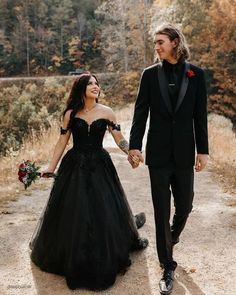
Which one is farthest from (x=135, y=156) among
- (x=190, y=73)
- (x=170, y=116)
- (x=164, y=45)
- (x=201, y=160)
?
(x=164, y=45)

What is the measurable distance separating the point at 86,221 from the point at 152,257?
0.99 metres

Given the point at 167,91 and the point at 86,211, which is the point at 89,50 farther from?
the point at 167,91

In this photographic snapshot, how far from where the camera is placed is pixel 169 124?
3.77m

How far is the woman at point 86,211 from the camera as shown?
396 cm

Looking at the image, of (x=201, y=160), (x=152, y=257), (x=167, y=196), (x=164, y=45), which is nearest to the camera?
(x=164, y=45)

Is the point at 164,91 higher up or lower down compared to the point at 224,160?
higher up

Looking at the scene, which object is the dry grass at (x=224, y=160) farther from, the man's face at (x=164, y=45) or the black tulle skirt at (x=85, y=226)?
the man's face at (x=164, y=45)

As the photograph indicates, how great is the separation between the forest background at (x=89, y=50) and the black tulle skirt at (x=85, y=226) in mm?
5503

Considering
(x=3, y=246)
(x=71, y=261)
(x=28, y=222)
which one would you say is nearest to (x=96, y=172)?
(x=71, y=261)

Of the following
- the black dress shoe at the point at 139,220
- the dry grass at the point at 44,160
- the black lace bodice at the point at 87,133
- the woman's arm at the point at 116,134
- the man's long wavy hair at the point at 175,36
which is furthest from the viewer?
the dry grass at the point at 44,160

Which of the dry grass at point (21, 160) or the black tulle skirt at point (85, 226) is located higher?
→ the black tulle skirt at point (85, 226)

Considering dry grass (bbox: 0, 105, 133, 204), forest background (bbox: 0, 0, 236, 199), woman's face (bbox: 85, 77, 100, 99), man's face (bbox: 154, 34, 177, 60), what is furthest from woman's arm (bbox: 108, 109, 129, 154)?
forest background (bbox: 0, 0, 236, 199)

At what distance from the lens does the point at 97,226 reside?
4031mm

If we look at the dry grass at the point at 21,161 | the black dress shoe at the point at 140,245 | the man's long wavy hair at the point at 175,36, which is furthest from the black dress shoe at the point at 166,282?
the dry grass at the point at 21,161
